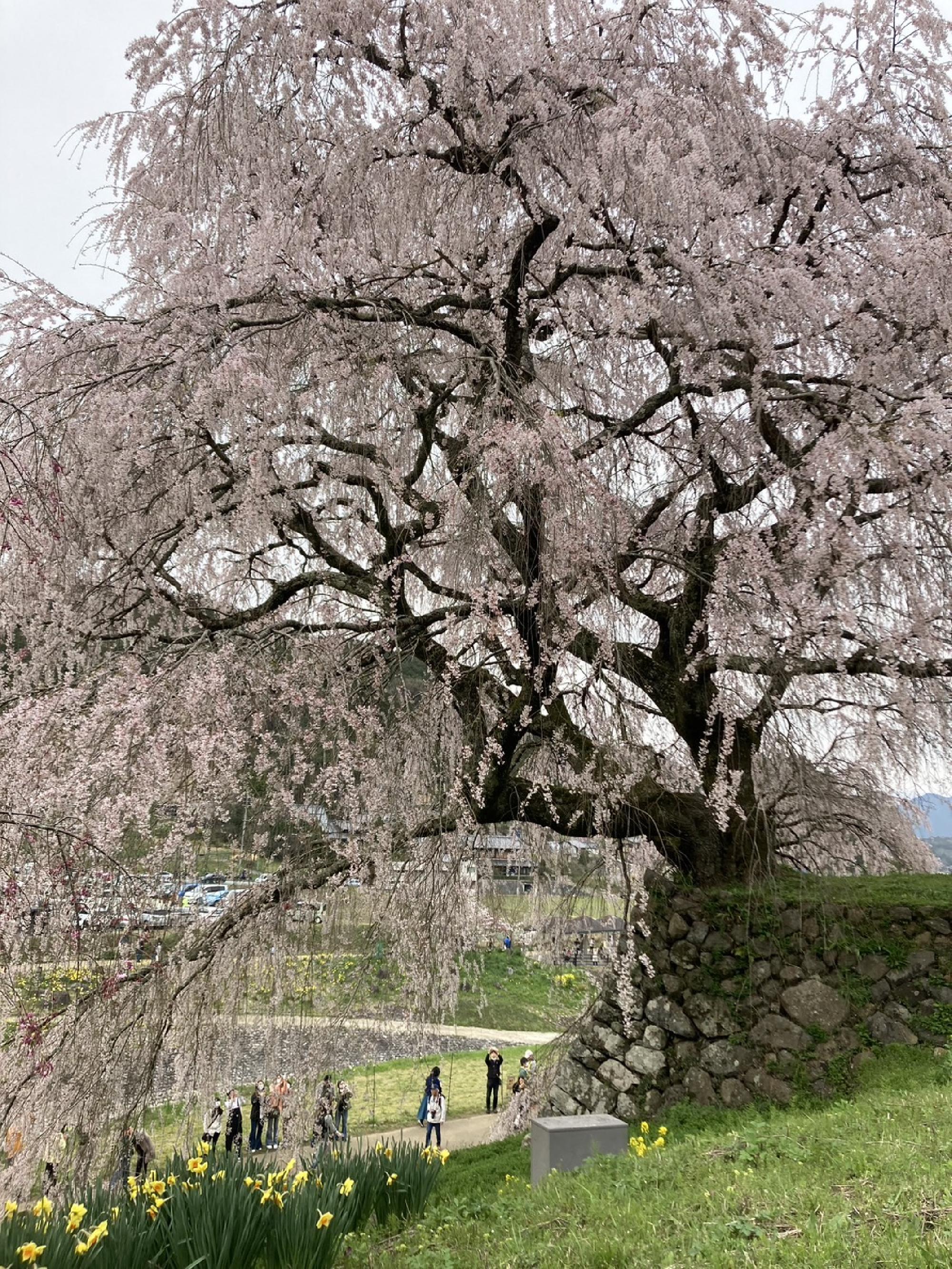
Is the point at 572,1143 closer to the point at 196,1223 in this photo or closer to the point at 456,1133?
the point at 196,1223

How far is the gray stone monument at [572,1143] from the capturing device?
4422 mm

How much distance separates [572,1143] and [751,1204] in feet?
5.76

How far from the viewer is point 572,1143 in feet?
14.6

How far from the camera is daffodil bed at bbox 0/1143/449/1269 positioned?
3.07m

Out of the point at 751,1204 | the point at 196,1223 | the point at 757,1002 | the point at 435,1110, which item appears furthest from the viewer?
the point at 435,1110

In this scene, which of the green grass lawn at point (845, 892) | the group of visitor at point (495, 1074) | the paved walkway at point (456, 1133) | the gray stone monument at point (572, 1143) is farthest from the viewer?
the group of visitor at point (495, 1074)

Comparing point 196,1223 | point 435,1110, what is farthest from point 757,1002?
point 435,1110

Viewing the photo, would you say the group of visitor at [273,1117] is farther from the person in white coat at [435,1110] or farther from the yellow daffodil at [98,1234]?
the yellow daffodil at [98,1234]

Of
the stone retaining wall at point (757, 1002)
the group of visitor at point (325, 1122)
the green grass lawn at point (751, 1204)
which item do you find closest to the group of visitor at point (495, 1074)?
the group of visitor at point (325, 1122)

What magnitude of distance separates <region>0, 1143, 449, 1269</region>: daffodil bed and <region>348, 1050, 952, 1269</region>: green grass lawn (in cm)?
39

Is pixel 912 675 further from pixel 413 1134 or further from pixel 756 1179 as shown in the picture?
pixel 413 1134

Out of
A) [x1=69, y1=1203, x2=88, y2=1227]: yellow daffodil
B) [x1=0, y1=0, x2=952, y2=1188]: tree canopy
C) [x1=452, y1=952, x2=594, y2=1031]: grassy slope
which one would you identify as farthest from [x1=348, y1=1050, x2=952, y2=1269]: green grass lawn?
[x1=452, y1=952, x2=594, y2=1031]: grassy slope

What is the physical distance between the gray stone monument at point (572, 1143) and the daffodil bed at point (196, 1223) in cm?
95

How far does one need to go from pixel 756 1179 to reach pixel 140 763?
126 inches
